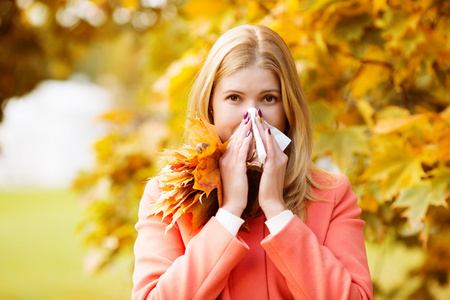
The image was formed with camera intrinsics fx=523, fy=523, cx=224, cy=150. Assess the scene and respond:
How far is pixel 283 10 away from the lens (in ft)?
9.83

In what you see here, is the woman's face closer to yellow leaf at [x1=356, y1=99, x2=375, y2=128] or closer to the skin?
the skin

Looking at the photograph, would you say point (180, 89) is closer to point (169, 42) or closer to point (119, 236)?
point (119, 236)

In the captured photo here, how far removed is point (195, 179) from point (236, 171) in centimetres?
15

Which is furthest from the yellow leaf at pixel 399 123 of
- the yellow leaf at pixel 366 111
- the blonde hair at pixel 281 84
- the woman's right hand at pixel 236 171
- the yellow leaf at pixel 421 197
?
the woman's right hand at pixel 236 171

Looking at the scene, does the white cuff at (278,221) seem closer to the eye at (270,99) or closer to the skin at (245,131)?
the skin at (245,131)

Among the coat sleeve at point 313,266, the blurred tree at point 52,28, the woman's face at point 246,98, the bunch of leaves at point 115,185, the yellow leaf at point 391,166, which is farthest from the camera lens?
the blurred tree at point 52,28

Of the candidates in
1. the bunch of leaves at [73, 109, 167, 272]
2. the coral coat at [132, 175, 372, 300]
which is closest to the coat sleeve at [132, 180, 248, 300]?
the coral coat at [132, 175, 372, 300]

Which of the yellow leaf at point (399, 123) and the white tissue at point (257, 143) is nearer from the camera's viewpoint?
the white tissue at point (257, 143)

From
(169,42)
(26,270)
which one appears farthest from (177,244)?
(26,270)

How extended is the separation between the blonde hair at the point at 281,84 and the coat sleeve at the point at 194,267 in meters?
0.34

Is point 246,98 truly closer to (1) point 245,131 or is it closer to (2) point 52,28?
(1) point 245,131

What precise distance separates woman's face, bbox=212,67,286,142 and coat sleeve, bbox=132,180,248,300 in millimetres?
392

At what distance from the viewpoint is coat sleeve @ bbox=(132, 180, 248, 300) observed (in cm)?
171

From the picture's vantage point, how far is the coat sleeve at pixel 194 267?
1.71 meters
